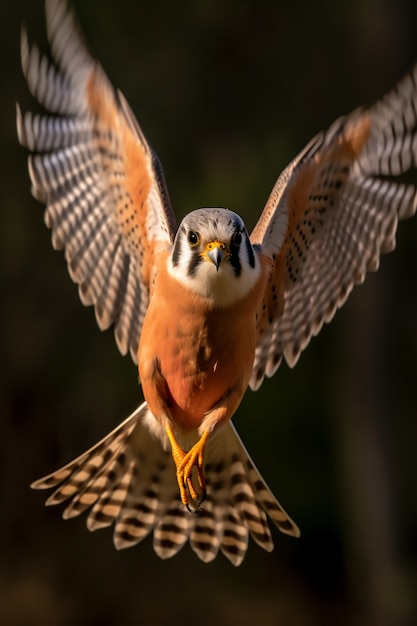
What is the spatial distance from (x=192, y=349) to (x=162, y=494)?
4.50ft

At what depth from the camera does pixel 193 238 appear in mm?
4363

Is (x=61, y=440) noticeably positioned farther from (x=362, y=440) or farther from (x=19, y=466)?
(x=362, y=440)

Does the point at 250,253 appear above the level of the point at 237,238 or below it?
below

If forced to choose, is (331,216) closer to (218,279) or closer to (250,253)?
(250,253)

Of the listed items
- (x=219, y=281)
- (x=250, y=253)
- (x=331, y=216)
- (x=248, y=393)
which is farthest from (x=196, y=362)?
(x=248, y=393)

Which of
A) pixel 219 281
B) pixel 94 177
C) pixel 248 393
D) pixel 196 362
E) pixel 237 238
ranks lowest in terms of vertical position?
pixel 248 393

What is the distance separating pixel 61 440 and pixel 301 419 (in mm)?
2734

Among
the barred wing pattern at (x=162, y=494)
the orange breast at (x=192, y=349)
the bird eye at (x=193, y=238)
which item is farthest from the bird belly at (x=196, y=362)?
the barred wing pattern at (x=162, y=494)

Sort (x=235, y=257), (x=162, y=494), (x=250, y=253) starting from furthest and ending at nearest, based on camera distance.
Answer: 1. (x=162, y=494)
2. (x=250, y=253)
3. (x=235, y=257)

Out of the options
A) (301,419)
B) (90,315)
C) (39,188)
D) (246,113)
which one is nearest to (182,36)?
(246,113)

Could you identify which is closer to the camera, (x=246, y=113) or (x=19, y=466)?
(x=19, y=466)

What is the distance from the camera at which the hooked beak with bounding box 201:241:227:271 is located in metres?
4.22

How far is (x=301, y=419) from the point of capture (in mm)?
12594

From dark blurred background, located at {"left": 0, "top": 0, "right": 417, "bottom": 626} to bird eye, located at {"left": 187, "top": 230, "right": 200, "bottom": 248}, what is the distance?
6.28 meters
